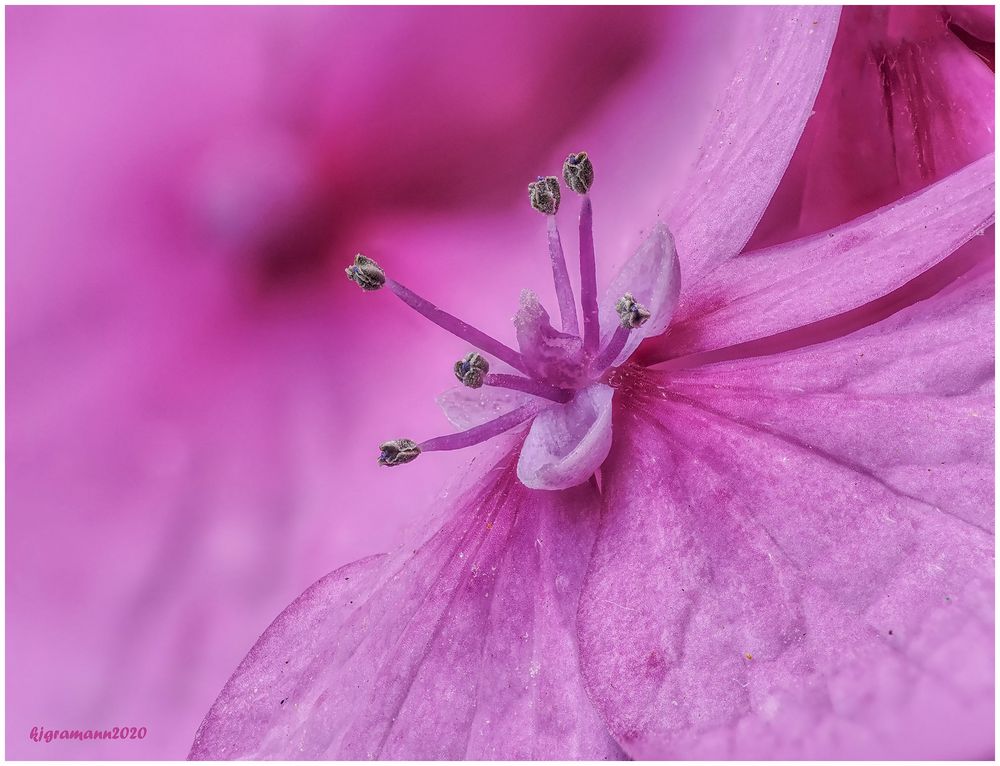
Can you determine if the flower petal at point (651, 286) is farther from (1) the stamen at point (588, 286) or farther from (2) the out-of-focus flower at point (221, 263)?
(2) the out-of-focus flower at point (221, 263)

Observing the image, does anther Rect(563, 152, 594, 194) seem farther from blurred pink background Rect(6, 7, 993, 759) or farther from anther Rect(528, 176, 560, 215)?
blurred pink background Rect(6, 7, 993, 759)

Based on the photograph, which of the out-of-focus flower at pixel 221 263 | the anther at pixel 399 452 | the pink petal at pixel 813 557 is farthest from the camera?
the out-of-focus flower at pixel 221 263

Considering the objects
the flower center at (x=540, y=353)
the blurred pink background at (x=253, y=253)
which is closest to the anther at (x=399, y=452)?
the flower center at (x=540, y=353)

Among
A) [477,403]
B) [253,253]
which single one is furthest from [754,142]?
[253,253]

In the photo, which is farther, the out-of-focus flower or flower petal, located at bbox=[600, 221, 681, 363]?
the out-of-focus flower

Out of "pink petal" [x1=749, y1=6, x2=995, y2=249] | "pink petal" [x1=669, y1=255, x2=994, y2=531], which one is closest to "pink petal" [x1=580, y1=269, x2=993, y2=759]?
"pink petal" [x1=669, y1=255, x2=994, y2=531]

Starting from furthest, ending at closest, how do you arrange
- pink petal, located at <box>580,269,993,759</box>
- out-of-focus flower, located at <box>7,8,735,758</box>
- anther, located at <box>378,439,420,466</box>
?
out-of-focus flower, located at <box>7,8,735,758</box> → anther, located at <box>378,439,420,466</box> → pink petal, located at <box>580,269,993,759</box>

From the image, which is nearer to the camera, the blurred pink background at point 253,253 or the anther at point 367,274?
the anther at point 367,274
